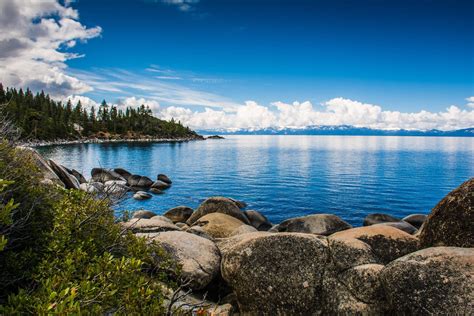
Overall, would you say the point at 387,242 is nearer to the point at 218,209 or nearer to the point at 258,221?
the point at 218,209

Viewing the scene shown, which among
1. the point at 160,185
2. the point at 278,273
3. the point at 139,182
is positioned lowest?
the point at 160,185

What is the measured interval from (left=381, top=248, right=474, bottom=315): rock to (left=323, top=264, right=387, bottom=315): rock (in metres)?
0.63

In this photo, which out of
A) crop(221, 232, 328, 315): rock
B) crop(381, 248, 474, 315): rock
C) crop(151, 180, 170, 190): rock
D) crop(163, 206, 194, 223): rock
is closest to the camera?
crop(381, 248, 474, 315): rock

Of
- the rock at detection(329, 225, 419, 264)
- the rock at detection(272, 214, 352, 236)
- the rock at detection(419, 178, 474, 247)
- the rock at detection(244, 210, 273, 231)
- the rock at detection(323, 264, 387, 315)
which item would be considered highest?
the rock at detection(419, 178, 474, 247)

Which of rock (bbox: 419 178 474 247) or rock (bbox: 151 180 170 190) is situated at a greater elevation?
rock (bbox: 419 178 474 247)

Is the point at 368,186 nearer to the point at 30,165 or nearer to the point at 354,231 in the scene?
the point at 354,231

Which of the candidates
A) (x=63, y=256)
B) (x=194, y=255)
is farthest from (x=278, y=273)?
(x=63, y=256)

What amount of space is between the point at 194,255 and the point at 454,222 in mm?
9224

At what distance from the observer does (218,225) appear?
2006cm

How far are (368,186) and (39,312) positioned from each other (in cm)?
4580

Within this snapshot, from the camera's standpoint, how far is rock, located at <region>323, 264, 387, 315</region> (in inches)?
357

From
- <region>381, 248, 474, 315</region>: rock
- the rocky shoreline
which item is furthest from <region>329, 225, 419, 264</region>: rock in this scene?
<region>381, 248, 474, 315</region>: rock

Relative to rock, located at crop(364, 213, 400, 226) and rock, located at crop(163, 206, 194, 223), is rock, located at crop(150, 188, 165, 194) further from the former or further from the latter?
rock, located at crop(364, 213, 400, 226)

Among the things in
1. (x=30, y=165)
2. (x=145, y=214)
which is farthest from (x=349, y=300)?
(x=145, y=214)
